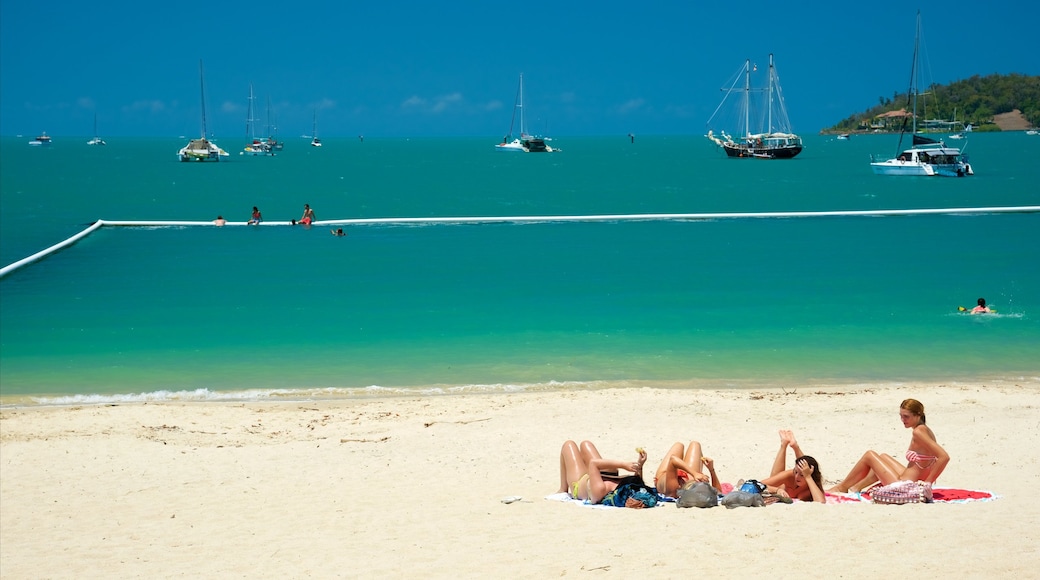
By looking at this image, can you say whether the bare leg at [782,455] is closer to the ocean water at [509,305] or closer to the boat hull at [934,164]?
the ocean water at [509,305]

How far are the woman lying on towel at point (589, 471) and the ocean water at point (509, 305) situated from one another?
552 cm

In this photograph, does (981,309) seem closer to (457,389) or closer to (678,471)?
(457,389)

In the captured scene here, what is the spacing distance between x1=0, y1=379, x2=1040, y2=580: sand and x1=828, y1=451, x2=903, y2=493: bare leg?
454 millimetres

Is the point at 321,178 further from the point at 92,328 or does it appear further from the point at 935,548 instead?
the point at 935,548

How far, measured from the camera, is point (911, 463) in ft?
Answer: 28.9

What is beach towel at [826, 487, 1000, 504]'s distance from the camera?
8.78 m

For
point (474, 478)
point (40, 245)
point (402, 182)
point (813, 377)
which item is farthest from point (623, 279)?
point (402, 182)

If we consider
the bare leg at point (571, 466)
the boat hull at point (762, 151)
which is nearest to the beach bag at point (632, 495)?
the bare leg at point (571, 466)

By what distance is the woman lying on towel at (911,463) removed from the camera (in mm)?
8555

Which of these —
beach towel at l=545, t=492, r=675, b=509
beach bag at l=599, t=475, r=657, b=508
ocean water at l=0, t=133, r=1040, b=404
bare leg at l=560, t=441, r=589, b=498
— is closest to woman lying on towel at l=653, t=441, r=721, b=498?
beach towel at l=545, t=492, r=675, b=509

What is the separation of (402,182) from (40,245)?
45.0m

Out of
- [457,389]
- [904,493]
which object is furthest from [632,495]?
[457,389]

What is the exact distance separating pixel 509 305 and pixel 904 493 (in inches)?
539

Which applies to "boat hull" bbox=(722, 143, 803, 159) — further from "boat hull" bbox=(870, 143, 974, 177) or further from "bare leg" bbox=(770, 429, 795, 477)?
"bare leg" bbox=(770, 429, 795, 477)
